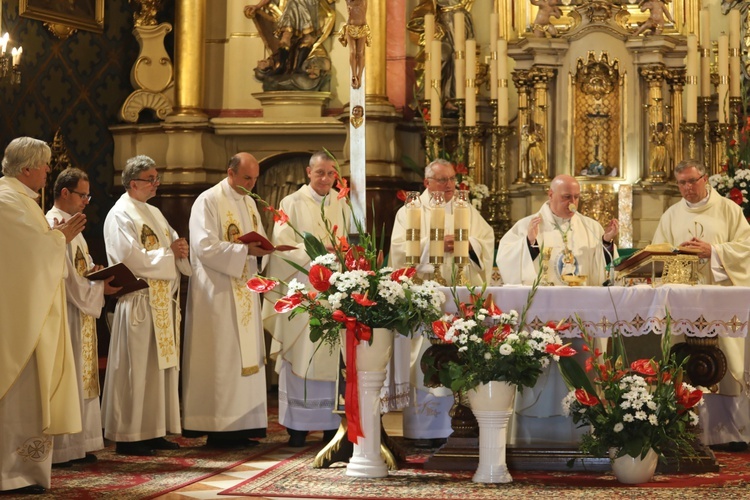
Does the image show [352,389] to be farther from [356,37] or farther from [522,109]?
[522,109]

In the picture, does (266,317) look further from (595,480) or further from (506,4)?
(506,4)

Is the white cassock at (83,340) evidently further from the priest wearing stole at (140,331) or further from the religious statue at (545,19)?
the religious statue at (545,19)

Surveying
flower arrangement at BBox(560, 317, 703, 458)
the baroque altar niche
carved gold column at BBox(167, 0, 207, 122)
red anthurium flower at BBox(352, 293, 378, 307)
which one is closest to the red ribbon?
red anthurium flower at BBox(352, 293, 378, 307)

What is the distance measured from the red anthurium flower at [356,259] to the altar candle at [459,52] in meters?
3.56

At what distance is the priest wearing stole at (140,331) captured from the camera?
24.3 ft

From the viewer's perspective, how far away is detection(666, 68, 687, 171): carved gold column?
9852 mm

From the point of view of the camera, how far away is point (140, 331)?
7.46 metres

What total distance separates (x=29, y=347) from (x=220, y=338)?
1.86 m

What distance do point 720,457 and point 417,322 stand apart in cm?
226

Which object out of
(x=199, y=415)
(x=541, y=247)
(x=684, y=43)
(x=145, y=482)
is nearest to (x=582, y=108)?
(x=684, y=43)

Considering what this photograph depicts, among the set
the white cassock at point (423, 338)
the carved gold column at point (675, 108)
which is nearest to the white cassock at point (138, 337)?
the white cassock at point (423, 338)

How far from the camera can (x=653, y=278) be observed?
684 centimetres

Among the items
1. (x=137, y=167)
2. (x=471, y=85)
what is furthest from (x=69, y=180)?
(x=471, y=85)

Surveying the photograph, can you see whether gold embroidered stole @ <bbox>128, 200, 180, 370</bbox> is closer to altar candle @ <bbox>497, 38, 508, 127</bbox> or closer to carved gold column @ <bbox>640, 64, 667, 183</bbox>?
altar candle @ <bbox>497, 38, 508, 127</bbox>
